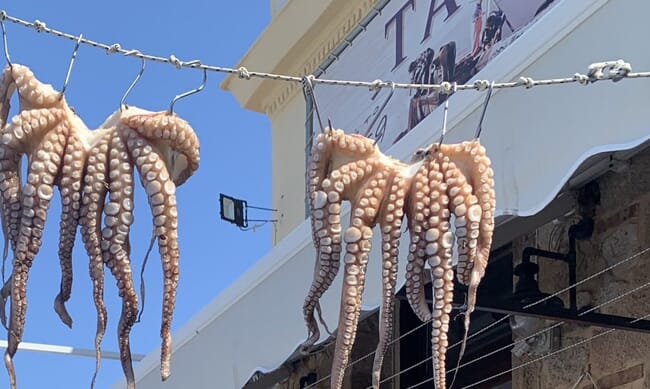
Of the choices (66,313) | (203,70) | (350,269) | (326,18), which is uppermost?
(326,18)

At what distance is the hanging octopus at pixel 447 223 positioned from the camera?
298cm

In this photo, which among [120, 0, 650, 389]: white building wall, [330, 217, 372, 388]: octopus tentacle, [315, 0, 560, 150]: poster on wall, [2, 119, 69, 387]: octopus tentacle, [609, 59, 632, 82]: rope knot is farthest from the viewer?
[315, 0, 560, 150]: poster on wall

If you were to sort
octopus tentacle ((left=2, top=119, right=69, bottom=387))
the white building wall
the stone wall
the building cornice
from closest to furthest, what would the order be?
octopus tentacle ((left=2, top=119, right=69, bottom=387)) → the white building wall → the stone wall → the building cornice

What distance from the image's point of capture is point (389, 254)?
299 centimetres

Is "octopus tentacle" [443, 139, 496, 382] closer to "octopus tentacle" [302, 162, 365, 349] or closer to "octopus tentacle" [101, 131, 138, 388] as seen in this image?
"octopus tentacle" [302, 162, 365, 349]

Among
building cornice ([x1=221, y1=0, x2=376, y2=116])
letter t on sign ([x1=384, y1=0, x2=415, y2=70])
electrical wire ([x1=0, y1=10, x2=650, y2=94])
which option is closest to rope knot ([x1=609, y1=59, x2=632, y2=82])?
electrical wire ([x1=0, y1=10, x2=650, y2=94])

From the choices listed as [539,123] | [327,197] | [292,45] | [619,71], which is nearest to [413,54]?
[292,45]

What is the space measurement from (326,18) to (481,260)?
5.79 meters

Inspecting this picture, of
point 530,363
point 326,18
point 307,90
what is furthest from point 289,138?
point 307,90

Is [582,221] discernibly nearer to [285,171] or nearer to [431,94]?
[431,94]

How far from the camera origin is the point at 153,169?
2918 millimetres

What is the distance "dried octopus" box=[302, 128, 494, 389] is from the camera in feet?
9.75

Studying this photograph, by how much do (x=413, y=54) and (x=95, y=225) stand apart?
475 centimetres

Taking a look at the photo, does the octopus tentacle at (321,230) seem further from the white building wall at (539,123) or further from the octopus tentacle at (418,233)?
the white building wall at (539,123)
